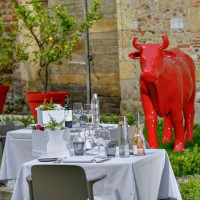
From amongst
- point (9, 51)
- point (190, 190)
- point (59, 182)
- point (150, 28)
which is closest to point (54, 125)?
point (59, 182)

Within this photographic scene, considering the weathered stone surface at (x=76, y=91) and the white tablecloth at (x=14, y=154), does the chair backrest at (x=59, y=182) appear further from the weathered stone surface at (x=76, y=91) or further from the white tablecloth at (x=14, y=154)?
the weathered stone surface at (x=76, y=91)

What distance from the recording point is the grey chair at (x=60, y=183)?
16.0ft

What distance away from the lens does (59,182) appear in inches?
194

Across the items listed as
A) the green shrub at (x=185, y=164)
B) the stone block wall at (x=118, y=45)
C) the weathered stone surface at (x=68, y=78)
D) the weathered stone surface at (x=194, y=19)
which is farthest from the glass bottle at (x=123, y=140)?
the weathered stone surface at (x=68, y=78)

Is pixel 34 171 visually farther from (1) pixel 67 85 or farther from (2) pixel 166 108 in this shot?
(1) pixel 67 85

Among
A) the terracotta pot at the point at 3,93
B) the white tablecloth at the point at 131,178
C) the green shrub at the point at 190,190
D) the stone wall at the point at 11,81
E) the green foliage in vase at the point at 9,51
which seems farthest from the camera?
the stone wall at the point at 11,81

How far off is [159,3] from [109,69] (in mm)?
2001

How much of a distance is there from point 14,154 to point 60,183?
2.17 meters

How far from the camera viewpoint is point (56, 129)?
584 cm

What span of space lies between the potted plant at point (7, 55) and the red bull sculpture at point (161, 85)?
16.7 ft

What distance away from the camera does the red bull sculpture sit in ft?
26.5

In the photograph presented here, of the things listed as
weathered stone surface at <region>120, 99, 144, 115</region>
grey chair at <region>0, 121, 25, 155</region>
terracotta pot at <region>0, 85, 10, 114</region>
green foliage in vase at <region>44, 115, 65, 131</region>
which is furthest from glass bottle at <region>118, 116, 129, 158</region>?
terracotta pot at <region>0, 85, 10, 114</region>

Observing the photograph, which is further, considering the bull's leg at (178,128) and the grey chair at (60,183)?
the bull's leg at (178,128)

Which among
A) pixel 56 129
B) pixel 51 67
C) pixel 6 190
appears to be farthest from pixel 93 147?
pixel 51 67
